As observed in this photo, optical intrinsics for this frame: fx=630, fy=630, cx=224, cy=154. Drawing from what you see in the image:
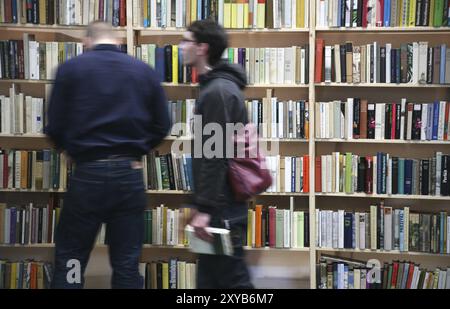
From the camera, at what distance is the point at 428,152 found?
427 cm

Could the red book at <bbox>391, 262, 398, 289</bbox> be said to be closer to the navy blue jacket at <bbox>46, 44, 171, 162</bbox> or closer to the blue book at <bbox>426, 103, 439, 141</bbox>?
the blue book at <bbox>426, 103, 439, 141</bbox>

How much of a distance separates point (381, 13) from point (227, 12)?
0.98 m

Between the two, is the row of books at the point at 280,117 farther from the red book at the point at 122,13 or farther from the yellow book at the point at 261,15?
the red book at the point at 122,13

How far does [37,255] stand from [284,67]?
2.16 meters

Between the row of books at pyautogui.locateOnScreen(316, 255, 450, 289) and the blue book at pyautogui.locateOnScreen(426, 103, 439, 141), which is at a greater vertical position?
the blue book at pyautogui.locateOnScreen(426, 103, 439, 141)

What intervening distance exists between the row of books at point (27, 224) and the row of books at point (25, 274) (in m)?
0.16

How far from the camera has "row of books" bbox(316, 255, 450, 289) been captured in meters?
4.04

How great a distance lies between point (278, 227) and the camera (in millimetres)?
4102

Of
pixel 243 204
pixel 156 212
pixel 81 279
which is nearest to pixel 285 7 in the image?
pixel 156 212

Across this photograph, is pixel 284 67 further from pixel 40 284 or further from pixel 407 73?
pixel 40 284

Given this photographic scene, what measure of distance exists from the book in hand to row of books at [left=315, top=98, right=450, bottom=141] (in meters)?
1.80

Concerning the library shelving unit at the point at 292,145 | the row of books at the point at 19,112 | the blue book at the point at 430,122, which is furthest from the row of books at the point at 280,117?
the row of books at the point at 19,112

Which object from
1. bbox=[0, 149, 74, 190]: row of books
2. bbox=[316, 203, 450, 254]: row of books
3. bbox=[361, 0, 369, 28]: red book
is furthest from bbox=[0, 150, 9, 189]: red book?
bbox=[361, 0, 369, 28]: red book

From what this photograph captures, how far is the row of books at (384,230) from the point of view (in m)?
4.01
